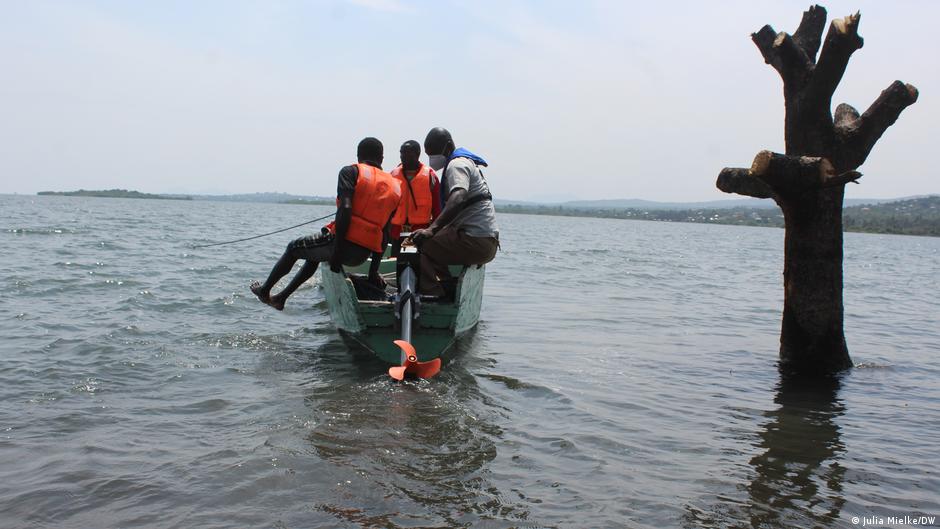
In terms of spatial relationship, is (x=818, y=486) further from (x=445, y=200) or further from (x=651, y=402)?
(x=445, y=200)

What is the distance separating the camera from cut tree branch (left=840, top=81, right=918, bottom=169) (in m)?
7.35

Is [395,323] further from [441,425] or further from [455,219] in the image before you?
[441,425]

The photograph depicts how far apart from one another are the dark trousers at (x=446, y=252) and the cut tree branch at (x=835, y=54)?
11.6ft

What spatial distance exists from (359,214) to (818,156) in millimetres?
4556

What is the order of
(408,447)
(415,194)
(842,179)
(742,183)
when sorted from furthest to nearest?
(415,194) < (742,183) < (842,179) < (408,447)

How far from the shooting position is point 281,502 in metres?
4.23

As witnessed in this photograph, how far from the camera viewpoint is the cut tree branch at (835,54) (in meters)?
7.11

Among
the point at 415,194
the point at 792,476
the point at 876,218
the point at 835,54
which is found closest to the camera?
the point at 792,476

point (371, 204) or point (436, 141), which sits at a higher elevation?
point (436, 141)

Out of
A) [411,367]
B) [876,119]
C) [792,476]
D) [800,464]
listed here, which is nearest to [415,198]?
[411,367]

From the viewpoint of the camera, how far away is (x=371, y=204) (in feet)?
24.2

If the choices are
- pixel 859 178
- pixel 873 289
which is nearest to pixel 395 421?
pixel 859 178

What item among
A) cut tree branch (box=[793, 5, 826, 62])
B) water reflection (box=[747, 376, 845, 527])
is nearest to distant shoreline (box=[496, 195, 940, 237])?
cut tree branch (box=[793, 5, 826, 62])

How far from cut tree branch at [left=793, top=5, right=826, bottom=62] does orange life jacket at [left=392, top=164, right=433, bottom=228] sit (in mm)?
4426
